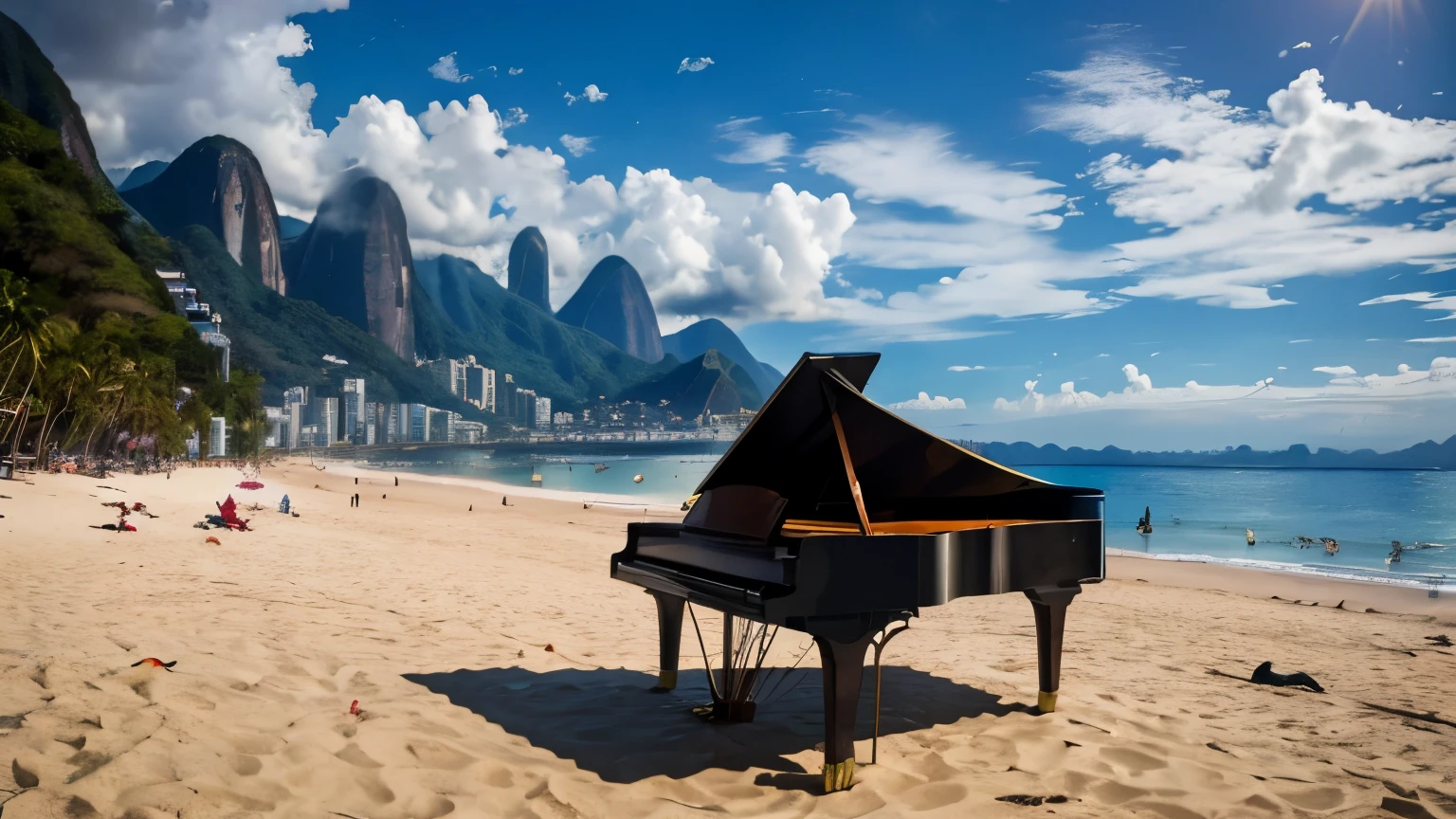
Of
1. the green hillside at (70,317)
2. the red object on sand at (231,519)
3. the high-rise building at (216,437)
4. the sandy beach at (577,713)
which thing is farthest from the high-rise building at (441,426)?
the sandy beach at (577,713)

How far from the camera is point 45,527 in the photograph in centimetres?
924

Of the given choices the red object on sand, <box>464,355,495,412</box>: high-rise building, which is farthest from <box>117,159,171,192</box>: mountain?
the red object on sand

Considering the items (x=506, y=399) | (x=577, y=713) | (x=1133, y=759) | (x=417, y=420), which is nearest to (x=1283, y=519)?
(x=1133, y=759)

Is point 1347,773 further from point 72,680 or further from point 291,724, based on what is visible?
point 72,680

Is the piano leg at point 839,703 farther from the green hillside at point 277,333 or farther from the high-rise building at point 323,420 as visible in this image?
the high-rise building at point 323,420

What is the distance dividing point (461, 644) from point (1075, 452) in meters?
120

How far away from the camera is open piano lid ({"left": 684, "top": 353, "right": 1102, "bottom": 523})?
4133mm

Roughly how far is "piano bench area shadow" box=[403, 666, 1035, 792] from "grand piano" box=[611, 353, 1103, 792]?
23 centimetres

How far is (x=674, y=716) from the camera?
4.06 metres

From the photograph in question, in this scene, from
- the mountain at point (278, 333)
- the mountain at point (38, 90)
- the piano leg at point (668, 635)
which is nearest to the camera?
the piano leg at point (668, 635)

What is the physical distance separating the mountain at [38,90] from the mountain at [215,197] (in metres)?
72.2

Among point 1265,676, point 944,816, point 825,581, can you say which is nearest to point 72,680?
point 825,581

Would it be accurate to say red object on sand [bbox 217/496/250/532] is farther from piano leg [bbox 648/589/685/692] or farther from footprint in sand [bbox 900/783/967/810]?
footprint in sand [bbox 900/783/967/810]

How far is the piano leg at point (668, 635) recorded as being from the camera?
438cm
